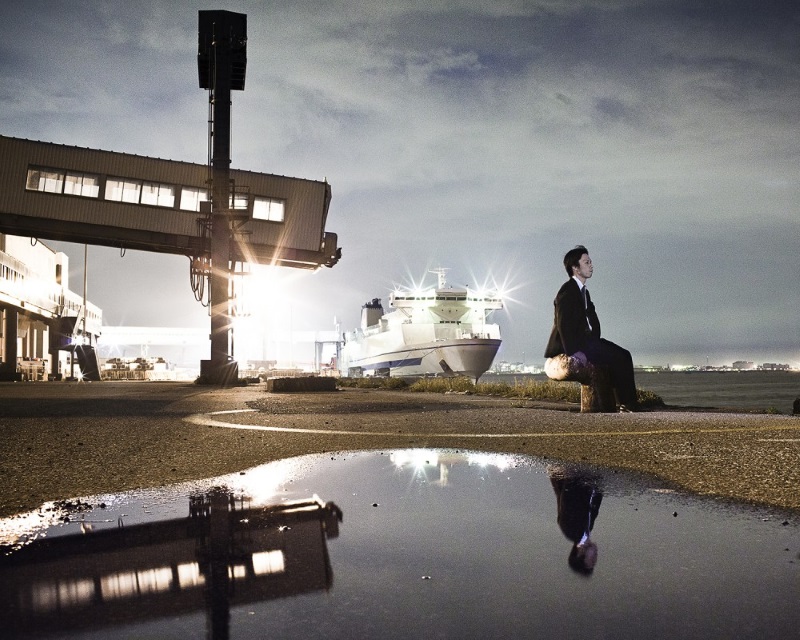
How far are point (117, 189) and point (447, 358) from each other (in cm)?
2715

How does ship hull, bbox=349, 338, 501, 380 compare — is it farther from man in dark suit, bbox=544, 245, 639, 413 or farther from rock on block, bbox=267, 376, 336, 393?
man in dark suit, bbox=544, 245, 639, 413

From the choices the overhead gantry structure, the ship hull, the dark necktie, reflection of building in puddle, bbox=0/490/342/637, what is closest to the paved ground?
reflection of building in puddle, bbox=0/490/342/637

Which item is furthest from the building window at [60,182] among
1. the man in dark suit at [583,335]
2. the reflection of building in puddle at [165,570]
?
the reflection of building in puddle at [165,570]

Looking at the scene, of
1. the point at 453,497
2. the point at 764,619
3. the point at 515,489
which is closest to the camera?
the point at 764,619

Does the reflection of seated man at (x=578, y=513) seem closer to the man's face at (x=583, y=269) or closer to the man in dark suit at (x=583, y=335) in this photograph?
the man in dark suit at (x=583, y=335)

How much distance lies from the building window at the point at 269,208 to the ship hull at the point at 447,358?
1998cm

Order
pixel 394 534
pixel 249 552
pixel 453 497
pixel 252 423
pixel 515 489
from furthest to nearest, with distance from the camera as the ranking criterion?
1. pixel 252 423
2. pixel 515 489
3. pixel 453 497
4. pixel 394 534
5. pixel 249 552

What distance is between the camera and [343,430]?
23.3ft

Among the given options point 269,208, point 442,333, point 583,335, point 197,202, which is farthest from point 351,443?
point 442,333

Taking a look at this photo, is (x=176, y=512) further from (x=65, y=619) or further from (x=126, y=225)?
(x=126, y=225)

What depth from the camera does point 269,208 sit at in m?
31.0

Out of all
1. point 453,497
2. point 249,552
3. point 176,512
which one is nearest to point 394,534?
point 249,552

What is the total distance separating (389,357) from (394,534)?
5406 cm

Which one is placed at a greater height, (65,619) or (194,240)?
(194,240)
